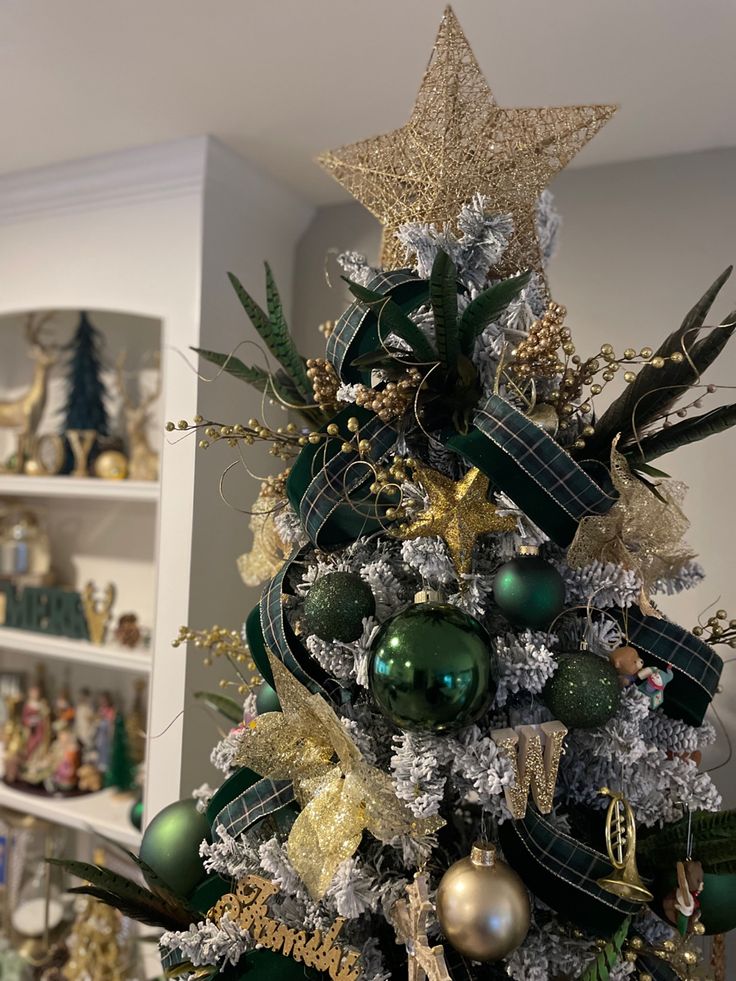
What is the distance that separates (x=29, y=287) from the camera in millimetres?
1584

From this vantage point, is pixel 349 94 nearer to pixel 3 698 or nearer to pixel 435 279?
pixel 435 279

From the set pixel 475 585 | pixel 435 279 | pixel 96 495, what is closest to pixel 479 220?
pixel 435 279

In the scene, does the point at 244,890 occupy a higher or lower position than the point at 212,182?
lower

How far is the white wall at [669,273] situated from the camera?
1.22m

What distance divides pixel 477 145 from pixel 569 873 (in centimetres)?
75

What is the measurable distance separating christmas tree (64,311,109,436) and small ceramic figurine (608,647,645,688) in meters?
1.48

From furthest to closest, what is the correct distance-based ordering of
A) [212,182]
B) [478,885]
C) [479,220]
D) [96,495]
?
[96,495]
[212,182]
[479,220]
[478,885]

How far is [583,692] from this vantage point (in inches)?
24.7

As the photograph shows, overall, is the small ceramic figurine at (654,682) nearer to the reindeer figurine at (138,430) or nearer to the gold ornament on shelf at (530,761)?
the gold ornament on shelf at (530,761)

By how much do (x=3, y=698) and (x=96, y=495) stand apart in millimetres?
742

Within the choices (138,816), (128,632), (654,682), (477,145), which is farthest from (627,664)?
(128,632)

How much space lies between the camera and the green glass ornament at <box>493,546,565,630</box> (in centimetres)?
64

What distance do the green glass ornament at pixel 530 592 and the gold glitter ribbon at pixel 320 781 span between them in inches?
7.4

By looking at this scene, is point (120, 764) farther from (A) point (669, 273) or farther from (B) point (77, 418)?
(A) point (669, 273)
